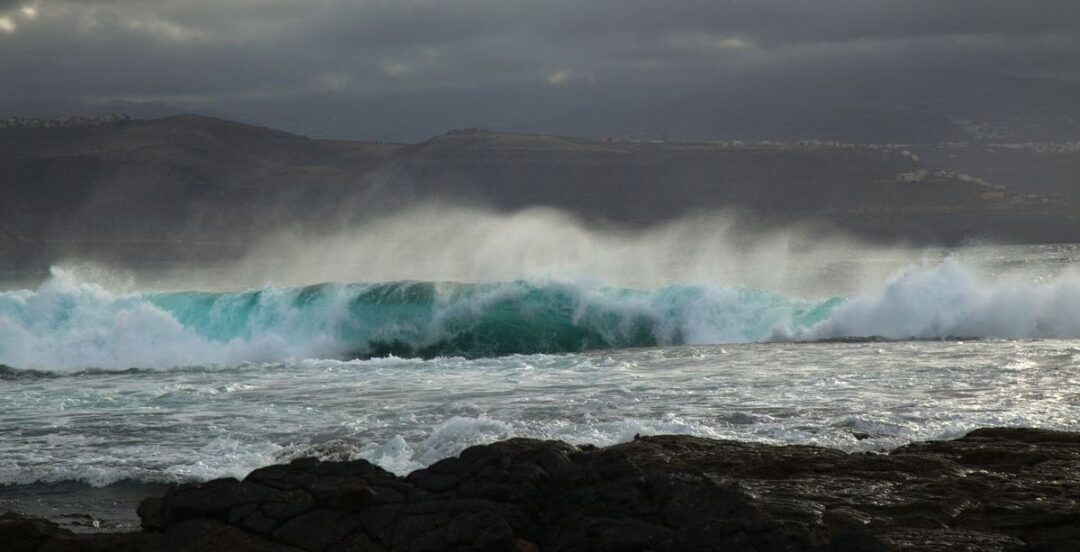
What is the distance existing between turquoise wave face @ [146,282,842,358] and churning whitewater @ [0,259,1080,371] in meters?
0.04

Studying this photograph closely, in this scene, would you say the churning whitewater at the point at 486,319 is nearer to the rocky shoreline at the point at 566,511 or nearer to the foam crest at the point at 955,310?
the foam crest at the point at 955,310

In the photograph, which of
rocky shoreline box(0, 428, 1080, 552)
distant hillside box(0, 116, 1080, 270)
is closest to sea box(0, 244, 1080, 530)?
rocky shoreline box(0, 428, 1080, 552)

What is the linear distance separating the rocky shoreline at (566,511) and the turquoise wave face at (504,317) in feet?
64.5

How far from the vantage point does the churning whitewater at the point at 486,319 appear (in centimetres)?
2691

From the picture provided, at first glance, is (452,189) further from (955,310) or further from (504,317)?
(955,310)

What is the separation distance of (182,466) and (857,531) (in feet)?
26.1

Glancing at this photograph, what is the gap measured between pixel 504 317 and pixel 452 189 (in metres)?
83.6

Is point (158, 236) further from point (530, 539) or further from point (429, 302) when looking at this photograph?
point (530, 539)

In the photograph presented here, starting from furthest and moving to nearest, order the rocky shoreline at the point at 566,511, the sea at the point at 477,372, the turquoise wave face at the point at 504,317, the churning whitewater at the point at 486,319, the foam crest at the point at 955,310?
the turquoise wave face at the point at 504,317 < the churning whitewater at the point at 486,319 < the foam crest at the point at 955,310 < the sea at the point at 477,372 < the rocky shoreline at the point at 566,511

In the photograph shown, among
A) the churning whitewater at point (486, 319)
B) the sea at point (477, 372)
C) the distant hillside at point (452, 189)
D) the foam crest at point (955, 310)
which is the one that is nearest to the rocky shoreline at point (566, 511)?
the sea at point (477, 372)

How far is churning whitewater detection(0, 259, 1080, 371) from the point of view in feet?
88.3

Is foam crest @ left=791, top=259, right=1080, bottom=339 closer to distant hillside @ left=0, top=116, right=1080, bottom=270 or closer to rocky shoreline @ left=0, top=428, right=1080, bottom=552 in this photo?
rocky shoreline @ left=0, top=428, right=1080, bottom=552

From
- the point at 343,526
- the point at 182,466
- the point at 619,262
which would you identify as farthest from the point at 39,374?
the point at 619,262

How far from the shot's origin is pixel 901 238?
97.9m
